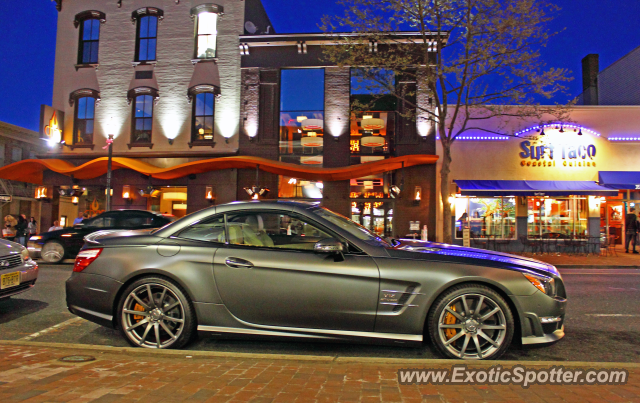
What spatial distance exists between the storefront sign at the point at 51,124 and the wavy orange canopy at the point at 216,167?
1.42 meters

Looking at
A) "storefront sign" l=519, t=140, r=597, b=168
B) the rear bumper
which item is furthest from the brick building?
the rear bumper

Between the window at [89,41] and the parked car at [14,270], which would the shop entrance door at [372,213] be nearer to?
the parked car at [14,270]

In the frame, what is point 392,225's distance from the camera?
19016 millimetres

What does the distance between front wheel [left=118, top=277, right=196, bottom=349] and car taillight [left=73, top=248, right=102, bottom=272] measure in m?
0.57

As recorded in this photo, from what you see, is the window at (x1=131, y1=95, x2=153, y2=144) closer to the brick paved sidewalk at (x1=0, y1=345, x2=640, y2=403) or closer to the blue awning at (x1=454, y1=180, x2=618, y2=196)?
the blue awning at (x1=454, y1=180, x2=618, y2=196)

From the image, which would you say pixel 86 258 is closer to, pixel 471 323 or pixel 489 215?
pixel 471 323

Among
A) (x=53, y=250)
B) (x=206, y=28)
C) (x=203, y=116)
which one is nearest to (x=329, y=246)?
(x=53, y=250)

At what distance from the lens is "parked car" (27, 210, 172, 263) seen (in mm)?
12547

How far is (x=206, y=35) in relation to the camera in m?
20.5

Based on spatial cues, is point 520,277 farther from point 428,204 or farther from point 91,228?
point 428,204

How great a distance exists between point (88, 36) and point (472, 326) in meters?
23.9

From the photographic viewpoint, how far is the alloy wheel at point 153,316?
4270 mm

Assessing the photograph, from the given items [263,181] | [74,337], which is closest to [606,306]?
[74,337]

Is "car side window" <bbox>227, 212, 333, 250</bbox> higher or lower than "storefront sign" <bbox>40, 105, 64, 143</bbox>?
lower
